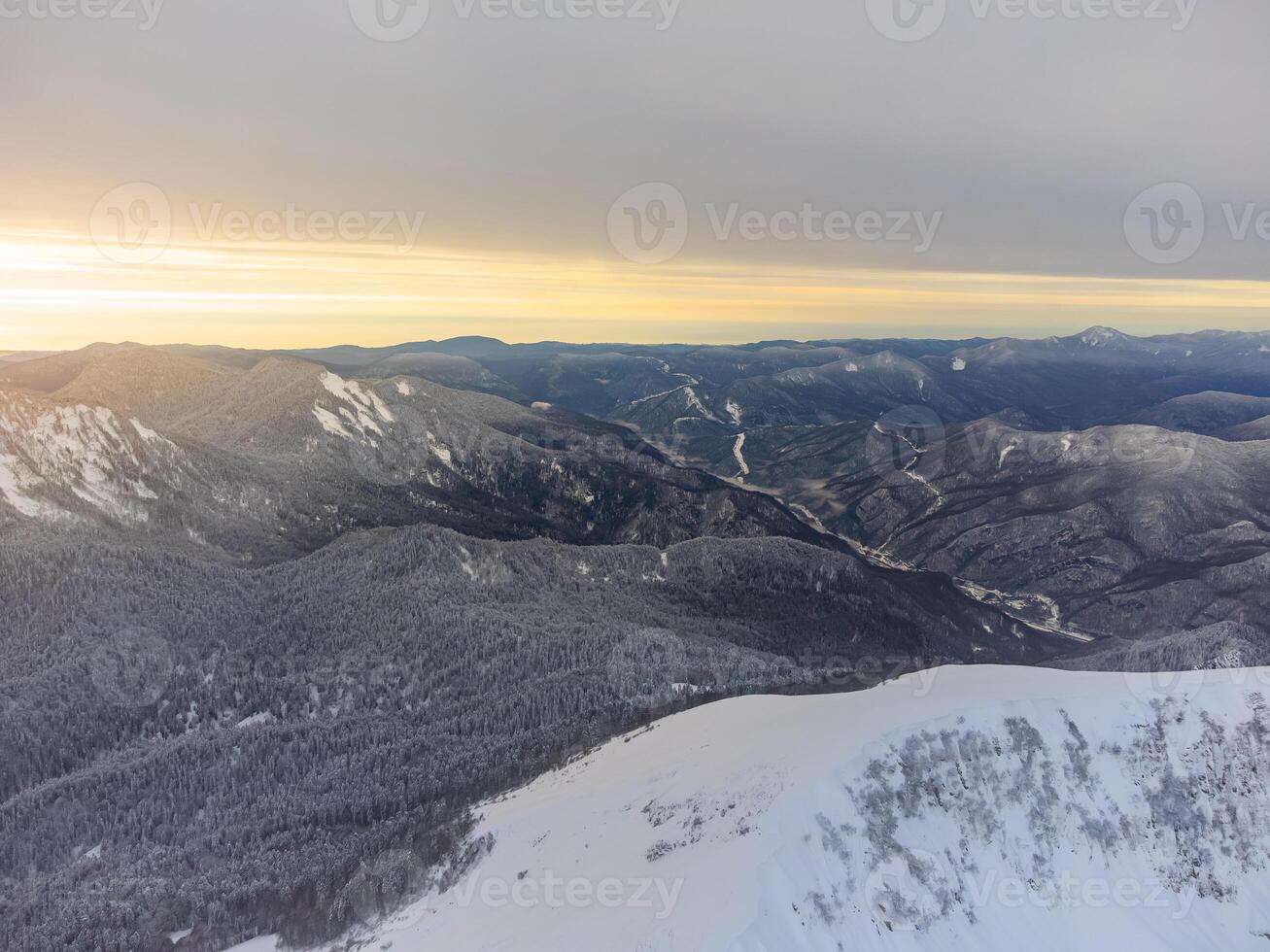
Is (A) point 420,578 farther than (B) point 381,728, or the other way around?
(A) point 420,578

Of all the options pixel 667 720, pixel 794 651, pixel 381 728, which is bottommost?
pixel 794 651

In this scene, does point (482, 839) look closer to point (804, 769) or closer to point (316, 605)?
point (804, 769)

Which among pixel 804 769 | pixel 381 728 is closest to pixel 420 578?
pixel 381 728

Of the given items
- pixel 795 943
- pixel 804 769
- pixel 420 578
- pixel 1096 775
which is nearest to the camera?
pixel 795 943

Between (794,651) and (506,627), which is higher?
(506,627)

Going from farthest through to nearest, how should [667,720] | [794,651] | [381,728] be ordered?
[794,651] → [381,728] → [667,720]

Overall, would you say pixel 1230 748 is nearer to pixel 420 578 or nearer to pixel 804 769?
pixel 804 769
